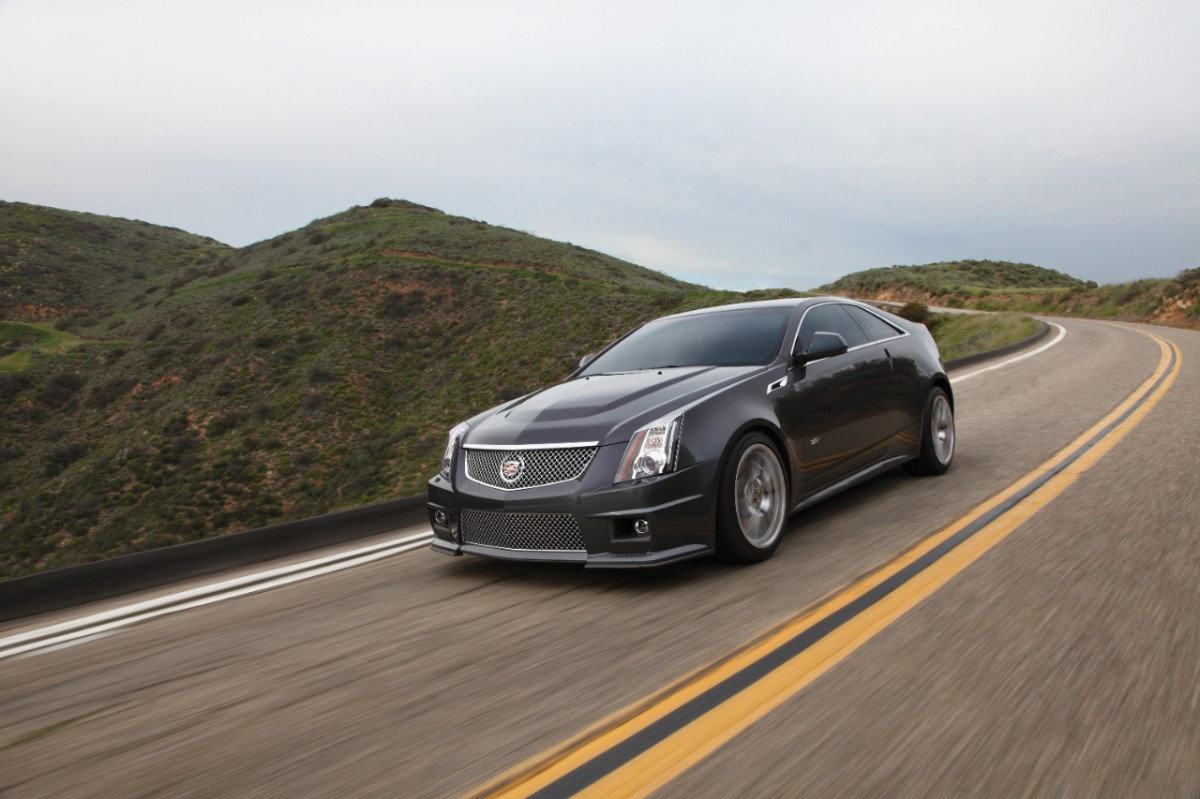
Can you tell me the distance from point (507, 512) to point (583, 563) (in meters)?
0.50

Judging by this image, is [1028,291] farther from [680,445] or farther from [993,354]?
[680,445]

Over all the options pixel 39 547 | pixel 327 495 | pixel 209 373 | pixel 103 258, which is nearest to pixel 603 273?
pixel 209 373

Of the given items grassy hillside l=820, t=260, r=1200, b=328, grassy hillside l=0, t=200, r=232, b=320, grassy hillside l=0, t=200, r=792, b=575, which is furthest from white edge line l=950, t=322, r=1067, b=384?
grassy hillside l=0, t=200, r=232, b=320

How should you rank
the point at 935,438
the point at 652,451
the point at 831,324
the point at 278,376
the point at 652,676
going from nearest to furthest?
the point at 652,676
the point at 652,451
the point at 831,324
the point at 935,438
the point at 278,376

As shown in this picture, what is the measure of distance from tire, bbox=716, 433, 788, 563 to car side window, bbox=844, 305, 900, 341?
2.06 m

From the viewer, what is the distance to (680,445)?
4.47 m

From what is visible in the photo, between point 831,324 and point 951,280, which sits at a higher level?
point 951,280

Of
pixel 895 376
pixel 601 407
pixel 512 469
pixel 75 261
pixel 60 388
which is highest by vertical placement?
pixel 75 261

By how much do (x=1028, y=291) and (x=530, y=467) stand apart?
210 ft

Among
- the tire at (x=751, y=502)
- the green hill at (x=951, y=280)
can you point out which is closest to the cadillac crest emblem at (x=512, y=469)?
the tire at (x=751, y=502)

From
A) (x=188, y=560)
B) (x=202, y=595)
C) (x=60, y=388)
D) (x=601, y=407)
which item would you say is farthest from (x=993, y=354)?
(x=60, y=388)

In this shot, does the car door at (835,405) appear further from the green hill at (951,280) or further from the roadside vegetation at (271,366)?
the green hill at (951,280)

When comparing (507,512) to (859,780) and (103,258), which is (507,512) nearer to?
(859,780)

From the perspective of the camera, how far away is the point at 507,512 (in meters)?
4.60
